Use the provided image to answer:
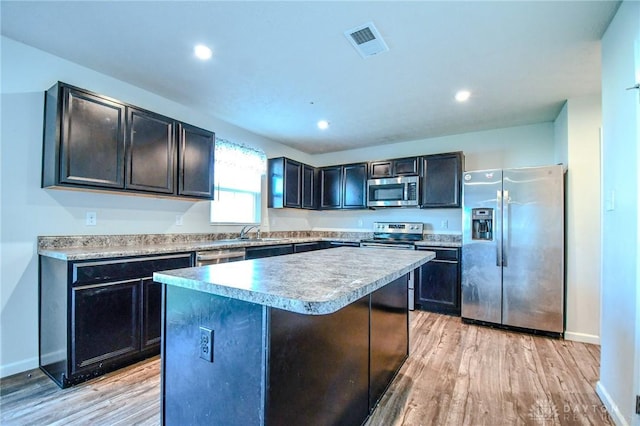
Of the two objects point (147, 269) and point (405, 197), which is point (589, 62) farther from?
point (147, 269)

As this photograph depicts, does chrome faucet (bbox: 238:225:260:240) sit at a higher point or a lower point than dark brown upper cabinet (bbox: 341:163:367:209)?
lower

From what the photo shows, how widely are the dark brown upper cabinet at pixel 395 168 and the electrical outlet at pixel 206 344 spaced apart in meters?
3.82

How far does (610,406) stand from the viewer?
1.79 meters

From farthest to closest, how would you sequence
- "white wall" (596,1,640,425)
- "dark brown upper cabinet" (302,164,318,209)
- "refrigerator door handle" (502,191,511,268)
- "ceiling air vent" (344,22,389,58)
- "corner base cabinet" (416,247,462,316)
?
"dark brown upper cabinet" (302,164,318,209) → "corner base cabinet" (416,247,462,316) → "refrigerator door handle" (502,191,511,268) → "ceiling air vent" (344,22,389,58) → "white wall" (596,1,640,425)

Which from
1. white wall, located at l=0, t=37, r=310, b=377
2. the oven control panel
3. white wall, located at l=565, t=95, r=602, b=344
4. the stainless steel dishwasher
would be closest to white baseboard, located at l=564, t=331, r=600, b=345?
white wall, located at l=565, t=95, r=602, b=344

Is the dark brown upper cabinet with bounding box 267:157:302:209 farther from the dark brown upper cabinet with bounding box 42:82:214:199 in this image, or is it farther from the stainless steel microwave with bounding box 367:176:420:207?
the dark brown upper cabinet with bounding box 42:82:214:199

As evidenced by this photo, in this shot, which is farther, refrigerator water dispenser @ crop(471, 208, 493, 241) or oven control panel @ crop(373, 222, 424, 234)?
oven control panel @ crop(373, 222, 424, 234)

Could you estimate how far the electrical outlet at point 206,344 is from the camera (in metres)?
1.13

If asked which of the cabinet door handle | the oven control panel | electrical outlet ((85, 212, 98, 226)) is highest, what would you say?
electrical outlet ((85, 212, 98, 226))

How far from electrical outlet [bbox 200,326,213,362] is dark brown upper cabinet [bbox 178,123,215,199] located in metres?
2.15

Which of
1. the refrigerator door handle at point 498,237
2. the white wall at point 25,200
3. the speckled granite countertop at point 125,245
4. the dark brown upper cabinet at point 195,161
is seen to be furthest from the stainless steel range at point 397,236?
the white wall at point 25,200

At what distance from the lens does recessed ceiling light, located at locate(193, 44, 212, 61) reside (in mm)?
2195

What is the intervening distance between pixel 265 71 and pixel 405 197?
2708 mm

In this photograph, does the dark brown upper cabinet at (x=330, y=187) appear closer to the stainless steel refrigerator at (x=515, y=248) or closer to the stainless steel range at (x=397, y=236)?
the stainless steel range at (x=397, y=236)
